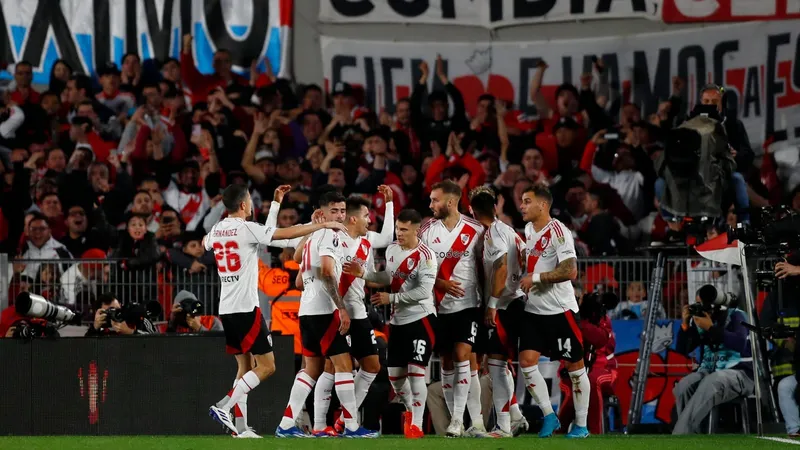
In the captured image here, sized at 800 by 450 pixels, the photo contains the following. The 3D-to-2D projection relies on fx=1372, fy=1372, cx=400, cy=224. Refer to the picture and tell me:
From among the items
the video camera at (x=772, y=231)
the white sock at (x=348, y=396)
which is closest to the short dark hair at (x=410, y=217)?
the white sock at (x=348, y=396)

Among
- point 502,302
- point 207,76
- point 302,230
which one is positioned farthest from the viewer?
point 207,76

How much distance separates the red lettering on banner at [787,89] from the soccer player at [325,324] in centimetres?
971

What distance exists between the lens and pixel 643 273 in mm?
14867

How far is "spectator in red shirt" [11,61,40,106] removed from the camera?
19.3 metres

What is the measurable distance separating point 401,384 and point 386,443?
1.49m

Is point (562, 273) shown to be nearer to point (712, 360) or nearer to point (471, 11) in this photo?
point (712, 360)

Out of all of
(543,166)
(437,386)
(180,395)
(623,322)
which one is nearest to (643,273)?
(623,322)

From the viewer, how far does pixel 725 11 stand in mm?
19766

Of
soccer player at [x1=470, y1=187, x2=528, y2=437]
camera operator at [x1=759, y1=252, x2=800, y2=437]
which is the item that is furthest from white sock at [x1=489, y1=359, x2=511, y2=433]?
camera operator at [x1=759, y1=252, x2=800, y2=437]

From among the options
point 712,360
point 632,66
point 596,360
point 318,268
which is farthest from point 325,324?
point 632,66

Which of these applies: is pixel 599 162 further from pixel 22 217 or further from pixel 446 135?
pixel 22 217

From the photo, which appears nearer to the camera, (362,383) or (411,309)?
(411,309)

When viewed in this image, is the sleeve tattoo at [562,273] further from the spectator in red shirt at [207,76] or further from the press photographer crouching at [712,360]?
the spectator in red shirt at [207,76]

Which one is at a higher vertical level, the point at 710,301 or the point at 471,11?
the point at 471,11
